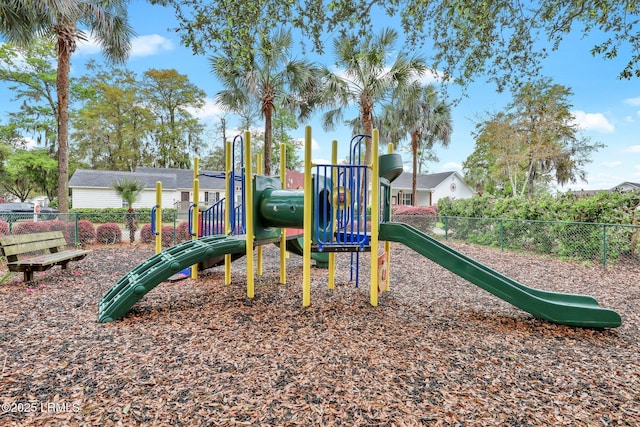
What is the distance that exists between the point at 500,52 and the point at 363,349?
14.0 feet

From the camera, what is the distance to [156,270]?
3842mm

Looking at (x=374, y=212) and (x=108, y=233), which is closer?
(x=374, y=212)

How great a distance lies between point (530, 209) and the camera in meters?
9.74

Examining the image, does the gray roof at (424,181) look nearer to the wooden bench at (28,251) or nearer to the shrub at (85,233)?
the shrub at (85,233)

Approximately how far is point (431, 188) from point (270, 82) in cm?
2089

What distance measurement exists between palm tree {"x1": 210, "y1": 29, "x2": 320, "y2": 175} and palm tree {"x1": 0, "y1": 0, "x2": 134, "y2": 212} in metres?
2.84

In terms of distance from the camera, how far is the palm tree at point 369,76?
11.4 metres

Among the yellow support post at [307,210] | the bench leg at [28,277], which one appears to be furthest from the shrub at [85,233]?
the yellow support post at [307,210]

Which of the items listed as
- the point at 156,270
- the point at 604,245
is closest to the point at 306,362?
the point at 156,270

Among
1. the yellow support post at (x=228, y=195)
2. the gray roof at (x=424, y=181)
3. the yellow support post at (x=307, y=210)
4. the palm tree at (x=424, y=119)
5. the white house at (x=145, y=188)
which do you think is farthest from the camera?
the gray roof at (x=424, y=181)

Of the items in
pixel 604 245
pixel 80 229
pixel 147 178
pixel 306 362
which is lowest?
pixel 306 362

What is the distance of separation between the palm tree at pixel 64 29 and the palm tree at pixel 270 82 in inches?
112

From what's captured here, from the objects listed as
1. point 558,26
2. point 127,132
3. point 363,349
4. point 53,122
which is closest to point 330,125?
point 558,26

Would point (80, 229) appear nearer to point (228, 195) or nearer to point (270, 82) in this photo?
point (228, 195)
